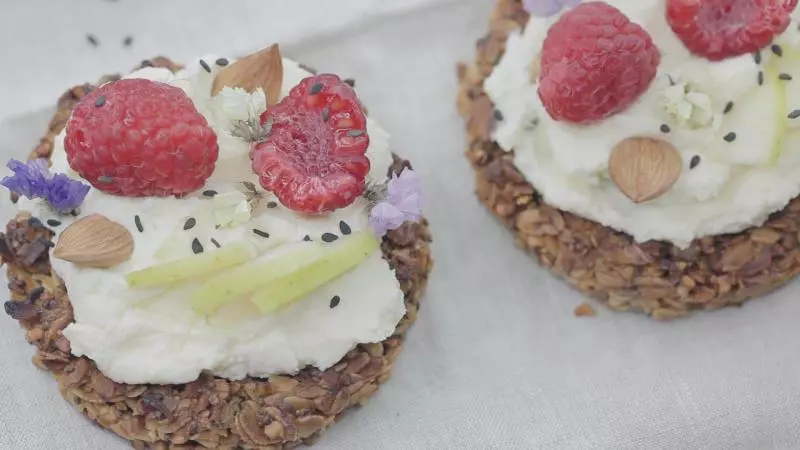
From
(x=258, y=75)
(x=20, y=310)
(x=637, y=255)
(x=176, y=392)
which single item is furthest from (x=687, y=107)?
(x=20, y=310)

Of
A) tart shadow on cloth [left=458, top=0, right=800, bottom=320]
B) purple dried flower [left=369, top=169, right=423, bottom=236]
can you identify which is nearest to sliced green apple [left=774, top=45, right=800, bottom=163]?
tart shadow on cloth [left=458, top=0, right=800, bottom=320]

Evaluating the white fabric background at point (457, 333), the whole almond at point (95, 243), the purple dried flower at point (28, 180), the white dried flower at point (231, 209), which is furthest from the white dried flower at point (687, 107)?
the purple dried flower at point (28, 180)

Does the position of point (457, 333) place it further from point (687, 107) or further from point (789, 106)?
point (789, 106)

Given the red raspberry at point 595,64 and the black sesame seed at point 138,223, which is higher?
the red raspberry at point 595,64

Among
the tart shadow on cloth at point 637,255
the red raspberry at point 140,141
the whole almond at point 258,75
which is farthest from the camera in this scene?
the tart shadow on cloth at point 637,255

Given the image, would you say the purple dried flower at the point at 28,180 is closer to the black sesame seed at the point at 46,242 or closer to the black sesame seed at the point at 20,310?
the black sesame seed at the point at 46,242

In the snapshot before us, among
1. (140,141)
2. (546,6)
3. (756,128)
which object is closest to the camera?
(140,141)
